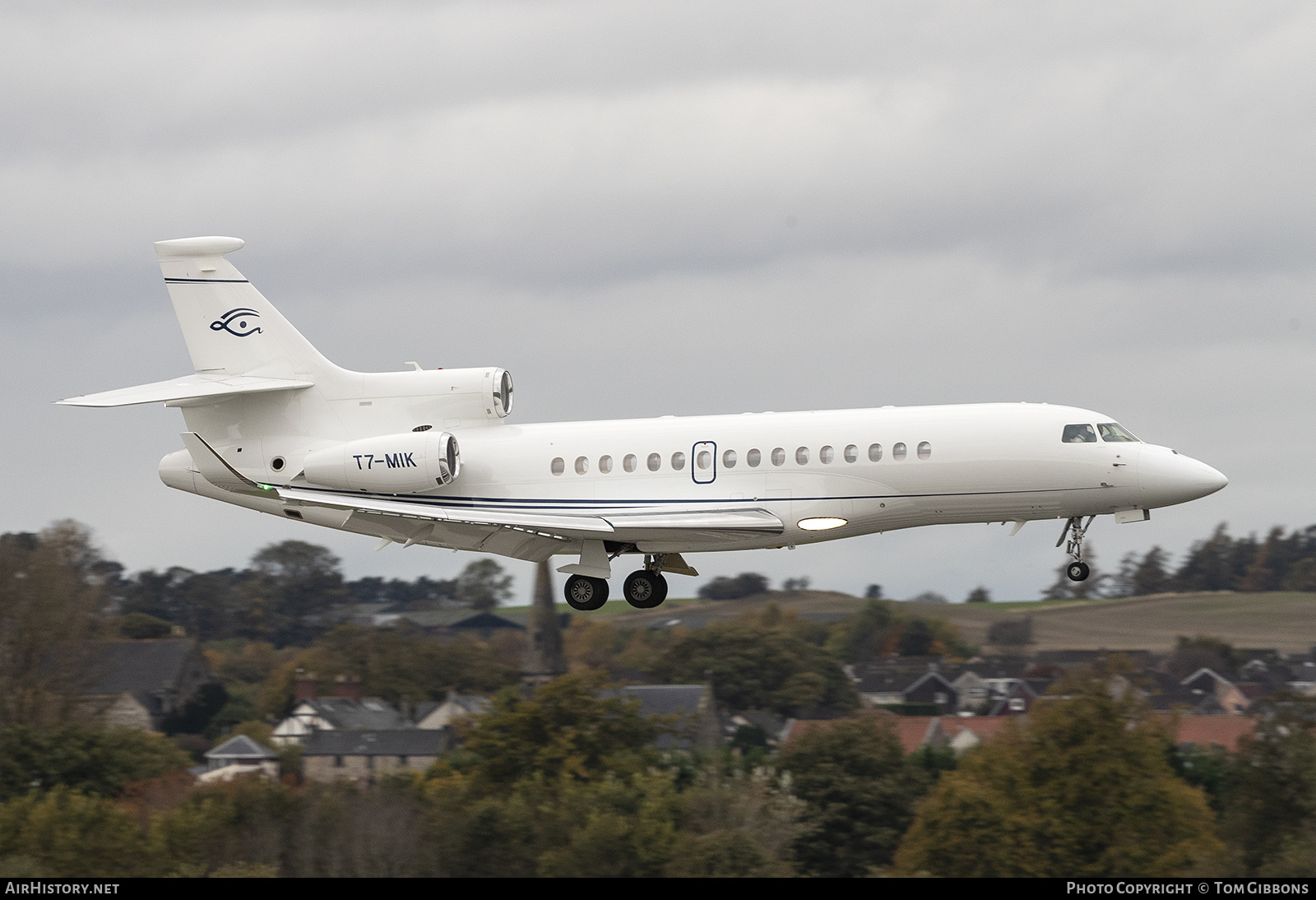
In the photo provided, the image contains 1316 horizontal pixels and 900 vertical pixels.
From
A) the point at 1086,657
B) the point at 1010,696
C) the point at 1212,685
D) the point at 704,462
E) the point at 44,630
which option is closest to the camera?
the point at 704,462

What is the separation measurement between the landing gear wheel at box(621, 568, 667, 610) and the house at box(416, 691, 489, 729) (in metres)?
46.0

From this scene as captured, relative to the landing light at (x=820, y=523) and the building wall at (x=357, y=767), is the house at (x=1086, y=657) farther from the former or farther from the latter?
the landing light at (x=820, y=523)

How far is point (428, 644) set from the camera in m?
92.4

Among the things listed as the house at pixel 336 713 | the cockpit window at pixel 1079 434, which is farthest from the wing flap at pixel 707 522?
the house at pixel 336 713

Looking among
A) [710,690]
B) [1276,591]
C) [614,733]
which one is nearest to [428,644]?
[710,690]

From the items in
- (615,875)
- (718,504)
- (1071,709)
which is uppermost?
(718,504)

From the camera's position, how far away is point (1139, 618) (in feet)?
289

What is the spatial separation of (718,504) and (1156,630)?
56144mm

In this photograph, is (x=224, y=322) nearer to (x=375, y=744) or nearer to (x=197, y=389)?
(x=197, y=389)

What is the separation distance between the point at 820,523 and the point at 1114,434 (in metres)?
6.82

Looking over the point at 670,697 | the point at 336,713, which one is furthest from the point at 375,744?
the point at 670,697

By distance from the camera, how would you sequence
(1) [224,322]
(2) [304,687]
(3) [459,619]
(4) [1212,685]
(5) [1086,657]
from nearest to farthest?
(1) [224,322]
(5) [1086,657]
(4) [1212,685]
(2) [304,687]
(3) [459,619]

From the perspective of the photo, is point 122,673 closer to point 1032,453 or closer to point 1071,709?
point 1071,709

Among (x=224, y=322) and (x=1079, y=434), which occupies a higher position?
(x=224, y=322)
